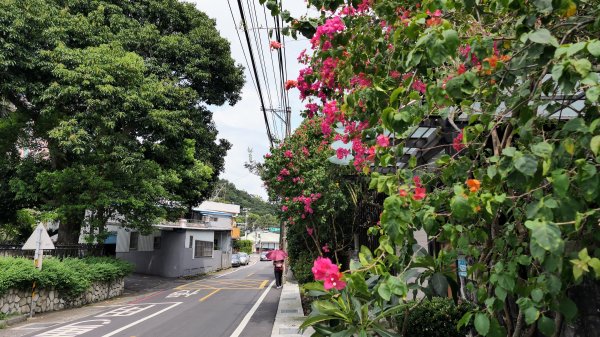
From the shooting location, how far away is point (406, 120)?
2.23 m

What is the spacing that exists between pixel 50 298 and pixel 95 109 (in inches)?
245

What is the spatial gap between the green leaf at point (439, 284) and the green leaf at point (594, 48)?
1710 millimetres

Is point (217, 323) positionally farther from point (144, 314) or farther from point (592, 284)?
point (592, 284)

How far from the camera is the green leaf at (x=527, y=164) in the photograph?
1.71 meters

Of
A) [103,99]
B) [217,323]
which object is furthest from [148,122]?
[217,323]

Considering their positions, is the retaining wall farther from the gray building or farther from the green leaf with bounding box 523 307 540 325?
the green leaf with bounding box 523 307 540 325

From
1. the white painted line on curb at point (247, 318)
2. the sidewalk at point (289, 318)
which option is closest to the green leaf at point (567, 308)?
the sidewalk at point (289, 318)

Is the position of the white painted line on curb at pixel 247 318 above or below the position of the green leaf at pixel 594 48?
below

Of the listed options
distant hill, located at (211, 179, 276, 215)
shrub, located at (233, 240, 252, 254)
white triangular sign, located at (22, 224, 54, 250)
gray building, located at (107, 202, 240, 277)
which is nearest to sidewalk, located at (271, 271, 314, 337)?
white triangular sign, located at (22, 224, 54, 250)

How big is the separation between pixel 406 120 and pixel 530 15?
811mm

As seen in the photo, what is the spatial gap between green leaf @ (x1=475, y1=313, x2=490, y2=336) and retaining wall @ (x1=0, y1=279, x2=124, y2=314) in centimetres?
1227

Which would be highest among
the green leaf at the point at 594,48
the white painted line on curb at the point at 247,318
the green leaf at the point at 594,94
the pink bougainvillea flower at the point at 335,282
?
the green leaf at the point at 594,48

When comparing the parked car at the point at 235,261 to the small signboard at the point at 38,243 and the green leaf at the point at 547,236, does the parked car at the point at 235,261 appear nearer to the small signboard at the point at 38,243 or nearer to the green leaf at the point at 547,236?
the small signboard at the point at 38,243

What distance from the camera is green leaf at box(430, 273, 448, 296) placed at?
2.78 meters
